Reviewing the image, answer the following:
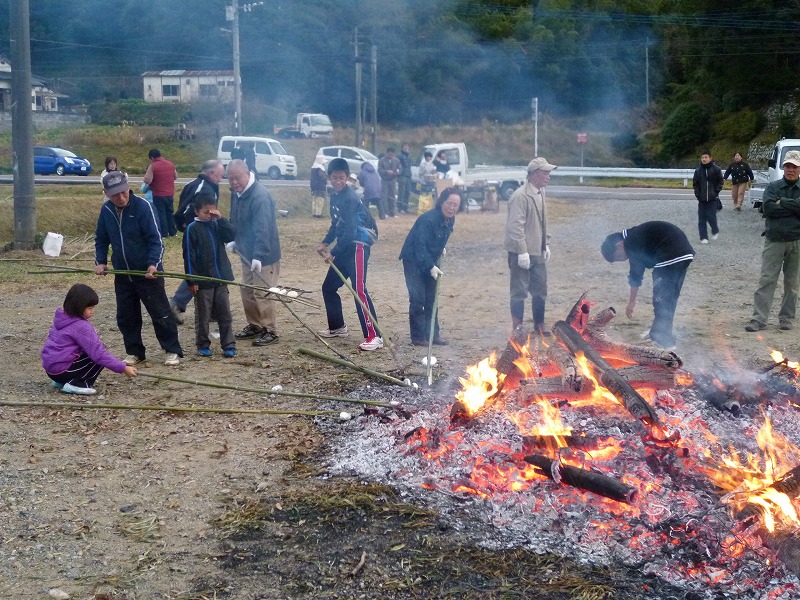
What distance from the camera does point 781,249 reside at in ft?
28.9

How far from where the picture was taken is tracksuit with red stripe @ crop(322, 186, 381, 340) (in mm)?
8047

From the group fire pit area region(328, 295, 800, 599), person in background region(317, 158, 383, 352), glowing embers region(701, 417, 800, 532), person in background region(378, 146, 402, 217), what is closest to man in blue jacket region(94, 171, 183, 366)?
person in background region(317, 158, 383, 352)

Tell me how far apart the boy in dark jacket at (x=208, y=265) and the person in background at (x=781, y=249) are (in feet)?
17.8

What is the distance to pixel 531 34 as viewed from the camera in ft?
67.3

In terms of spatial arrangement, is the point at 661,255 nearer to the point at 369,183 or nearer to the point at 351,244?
the point at 351,244

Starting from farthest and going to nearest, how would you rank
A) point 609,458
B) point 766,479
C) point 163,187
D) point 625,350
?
point 163,187 → point 625,350 → point 609,458 → point 766,479

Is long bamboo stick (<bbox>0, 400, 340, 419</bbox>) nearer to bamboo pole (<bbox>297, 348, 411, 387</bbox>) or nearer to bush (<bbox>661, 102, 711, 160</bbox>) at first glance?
bamboo pole (<bbox>297, 348, 411, 387</bbox>)

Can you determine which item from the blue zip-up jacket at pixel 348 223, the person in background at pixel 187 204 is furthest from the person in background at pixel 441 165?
the blue zip-up jacket at pixel 348 223

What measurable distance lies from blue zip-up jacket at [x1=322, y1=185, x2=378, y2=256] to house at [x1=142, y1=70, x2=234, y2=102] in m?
39.4

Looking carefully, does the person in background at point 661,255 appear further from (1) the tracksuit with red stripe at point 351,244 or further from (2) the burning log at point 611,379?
(1) the tracksuit with red stripe at point 351,244

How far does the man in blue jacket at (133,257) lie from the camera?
7.25 meters

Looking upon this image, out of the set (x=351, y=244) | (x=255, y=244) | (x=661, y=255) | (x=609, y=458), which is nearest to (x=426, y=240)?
(x=351, y=244)

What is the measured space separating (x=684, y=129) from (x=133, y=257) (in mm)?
34180

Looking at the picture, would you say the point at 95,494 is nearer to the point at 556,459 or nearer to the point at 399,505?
the point at 399,505
